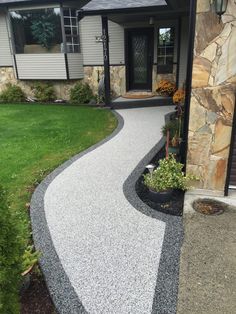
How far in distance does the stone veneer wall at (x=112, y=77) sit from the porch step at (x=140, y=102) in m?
1.16

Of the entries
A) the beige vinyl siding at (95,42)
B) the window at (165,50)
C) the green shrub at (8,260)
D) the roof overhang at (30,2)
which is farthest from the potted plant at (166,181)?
the roof overhang at (30,2)

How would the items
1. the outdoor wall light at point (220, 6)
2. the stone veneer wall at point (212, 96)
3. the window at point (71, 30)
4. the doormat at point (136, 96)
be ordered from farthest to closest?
the window at point (71, 30) → the doormat at point (136, 96) → the stone veneer wall at point (212, 96) → the outdoor wall light at point (220, 6)

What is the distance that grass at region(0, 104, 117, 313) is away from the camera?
15.2 ft

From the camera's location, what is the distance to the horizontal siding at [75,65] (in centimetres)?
1122

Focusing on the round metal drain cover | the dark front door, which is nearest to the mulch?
the round metal drain cover

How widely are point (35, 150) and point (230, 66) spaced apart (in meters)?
4.34

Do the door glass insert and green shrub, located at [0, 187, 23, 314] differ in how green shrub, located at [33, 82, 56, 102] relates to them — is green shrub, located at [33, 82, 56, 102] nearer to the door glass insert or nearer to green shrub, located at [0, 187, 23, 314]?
the door glass insert

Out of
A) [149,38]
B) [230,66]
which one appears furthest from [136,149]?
[149,38]

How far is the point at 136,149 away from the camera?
5941mm

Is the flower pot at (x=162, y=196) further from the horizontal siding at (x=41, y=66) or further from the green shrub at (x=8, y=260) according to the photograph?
the horizontal siding at (x=41, y=66)

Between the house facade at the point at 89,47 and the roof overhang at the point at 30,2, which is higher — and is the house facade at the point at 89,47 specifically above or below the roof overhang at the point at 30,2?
below

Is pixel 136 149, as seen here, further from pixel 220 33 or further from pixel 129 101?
pixel 129 101

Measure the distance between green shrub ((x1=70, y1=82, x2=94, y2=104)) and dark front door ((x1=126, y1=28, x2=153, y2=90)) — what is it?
1623 millimetres

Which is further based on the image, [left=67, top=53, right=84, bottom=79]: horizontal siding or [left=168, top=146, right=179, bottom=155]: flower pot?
[left=67, top=53, right=84, bottom=79]: horizontal siding
